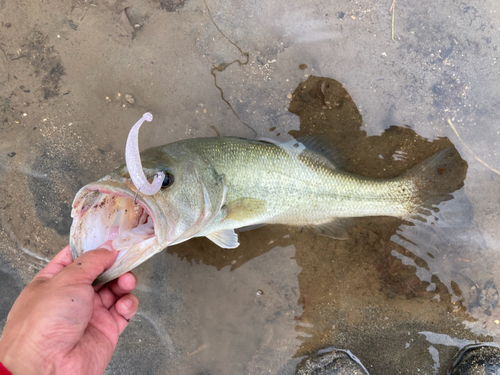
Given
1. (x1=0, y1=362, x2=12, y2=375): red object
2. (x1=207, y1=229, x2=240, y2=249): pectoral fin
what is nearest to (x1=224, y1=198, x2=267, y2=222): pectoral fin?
(x1=207, y1=229, x2=240, y2=249): pectoral fin

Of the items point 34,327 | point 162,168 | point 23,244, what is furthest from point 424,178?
point 23,244

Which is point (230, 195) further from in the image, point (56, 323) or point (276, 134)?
point (56, 323)

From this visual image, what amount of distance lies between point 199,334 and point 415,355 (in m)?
2.64

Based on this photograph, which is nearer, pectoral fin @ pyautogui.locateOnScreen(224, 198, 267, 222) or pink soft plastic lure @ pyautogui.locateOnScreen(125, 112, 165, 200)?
pink soft plastic lure @ pyautogui.locateOnScreen(125, 112, 165, 200)

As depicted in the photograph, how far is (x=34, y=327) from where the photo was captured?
2062 millimetres

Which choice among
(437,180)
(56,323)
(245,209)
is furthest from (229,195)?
(437,180)

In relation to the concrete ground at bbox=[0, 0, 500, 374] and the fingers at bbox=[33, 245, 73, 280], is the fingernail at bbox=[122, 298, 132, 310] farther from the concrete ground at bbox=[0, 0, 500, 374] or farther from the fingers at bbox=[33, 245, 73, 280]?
the concrete ground at bbox=[0, 0, 500, 374]

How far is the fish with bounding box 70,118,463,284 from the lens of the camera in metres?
2.30

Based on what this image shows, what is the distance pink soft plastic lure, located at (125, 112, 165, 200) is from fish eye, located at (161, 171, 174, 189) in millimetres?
153

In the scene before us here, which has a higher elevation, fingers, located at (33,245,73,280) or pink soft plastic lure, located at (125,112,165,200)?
pink soft plastic lure, located at (125,112,165,200)

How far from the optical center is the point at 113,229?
2482 mm

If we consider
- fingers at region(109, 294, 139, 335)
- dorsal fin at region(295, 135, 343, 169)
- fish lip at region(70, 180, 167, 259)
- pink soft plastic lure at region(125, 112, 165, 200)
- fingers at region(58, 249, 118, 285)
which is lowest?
fingers at region(109, 294, 139, 335)

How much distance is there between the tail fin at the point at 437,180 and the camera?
3.39 m

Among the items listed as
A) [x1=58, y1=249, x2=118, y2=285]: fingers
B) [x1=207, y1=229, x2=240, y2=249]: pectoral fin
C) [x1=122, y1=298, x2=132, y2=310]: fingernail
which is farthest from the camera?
[x1=207, y1=229, x2=240, y2=249]: pectoral fin
